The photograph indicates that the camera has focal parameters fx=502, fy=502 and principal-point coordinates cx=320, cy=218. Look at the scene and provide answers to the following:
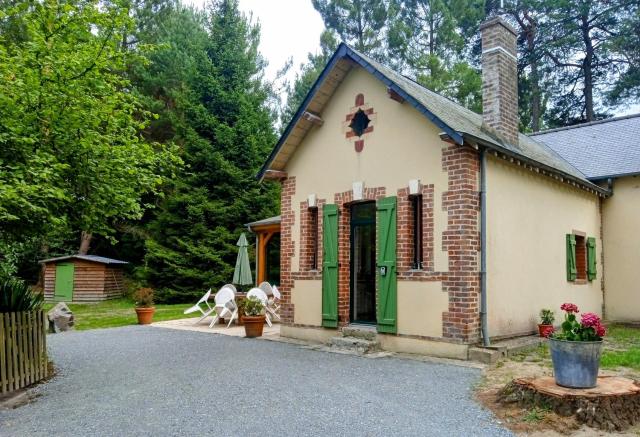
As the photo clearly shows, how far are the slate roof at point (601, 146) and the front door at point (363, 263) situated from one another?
20.5ft

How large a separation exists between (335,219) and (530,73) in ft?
66.7

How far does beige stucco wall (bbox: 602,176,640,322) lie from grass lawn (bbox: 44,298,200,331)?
11.2 meters

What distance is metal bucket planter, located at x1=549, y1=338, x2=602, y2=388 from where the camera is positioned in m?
4.86

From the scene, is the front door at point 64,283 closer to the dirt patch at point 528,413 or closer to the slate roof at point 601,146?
the slate roof at point 601,146

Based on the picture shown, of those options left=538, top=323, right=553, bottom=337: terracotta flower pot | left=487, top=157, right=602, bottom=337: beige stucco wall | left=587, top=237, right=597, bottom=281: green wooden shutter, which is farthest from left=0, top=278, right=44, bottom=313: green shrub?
left=587, top=237, right=597, bottom=281: green wooden shutter

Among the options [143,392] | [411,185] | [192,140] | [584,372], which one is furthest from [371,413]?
[192,140]

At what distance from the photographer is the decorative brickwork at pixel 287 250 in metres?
10.1

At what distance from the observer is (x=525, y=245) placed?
891 centimetres

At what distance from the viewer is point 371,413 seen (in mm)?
4945

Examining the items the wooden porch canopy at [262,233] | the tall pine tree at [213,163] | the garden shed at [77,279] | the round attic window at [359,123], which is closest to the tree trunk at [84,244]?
the garden shed at [77,279]

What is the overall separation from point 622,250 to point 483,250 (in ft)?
20.7

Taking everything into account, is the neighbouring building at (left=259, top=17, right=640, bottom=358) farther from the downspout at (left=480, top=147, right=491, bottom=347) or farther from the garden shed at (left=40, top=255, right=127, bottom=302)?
the garden shed at (left=40, top=255, right=127, bottom=302)

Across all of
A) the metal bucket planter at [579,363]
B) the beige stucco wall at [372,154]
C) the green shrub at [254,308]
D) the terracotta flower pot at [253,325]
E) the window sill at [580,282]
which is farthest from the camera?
the window sill at [580,282]

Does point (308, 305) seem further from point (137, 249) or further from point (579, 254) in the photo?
point (137, 249)
